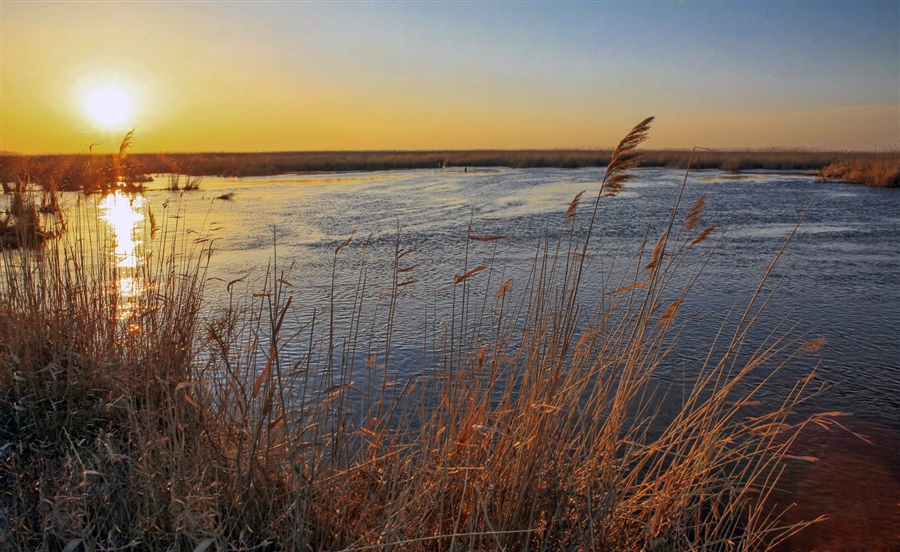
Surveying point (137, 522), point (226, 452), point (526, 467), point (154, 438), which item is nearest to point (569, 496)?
point (526, 467)

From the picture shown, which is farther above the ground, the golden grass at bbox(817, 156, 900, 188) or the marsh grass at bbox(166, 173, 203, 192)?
the golden grass at bbox(817, 156, 900, 188)

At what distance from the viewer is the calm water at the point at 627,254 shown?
5.59 m

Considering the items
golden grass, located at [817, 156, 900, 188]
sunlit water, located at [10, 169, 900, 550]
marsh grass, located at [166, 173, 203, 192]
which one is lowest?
sunlit water, located at [10, 169, 900, 550]

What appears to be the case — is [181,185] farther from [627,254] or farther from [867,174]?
[867,174]

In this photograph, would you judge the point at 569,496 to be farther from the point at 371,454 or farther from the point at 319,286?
the point at 319,286

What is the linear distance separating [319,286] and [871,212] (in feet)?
55.9

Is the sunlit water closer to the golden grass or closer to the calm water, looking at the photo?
the calm water

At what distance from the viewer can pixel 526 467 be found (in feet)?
7.29

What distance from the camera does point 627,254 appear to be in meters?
9.95

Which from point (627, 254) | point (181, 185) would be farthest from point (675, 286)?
point (181, 185)

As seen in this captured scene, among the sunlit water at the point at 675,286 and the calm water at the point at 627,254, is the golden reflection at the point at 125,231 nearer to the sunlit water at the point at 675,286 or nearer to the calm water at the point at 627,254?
the sunlit water at the point at 675,286

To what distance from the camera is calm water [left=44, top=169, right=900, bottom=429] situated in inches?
220

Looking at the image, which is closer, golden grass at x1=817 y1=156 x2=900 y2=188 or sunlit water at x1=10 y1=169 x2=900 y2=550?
sunlit water at x1=10 y1=169 x2=900 y2=550

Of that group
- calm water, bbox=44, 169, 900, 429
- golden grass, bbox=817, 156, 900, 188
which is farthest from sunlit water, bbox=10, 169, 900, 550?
golden grass, bbox=817, 156, 900, 188
